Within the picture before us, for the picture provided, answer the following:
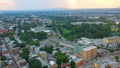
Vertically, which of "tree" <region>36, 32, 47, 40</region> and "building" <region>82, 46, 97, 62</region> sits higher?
"building" <region>82, 46, 97, 62</region>

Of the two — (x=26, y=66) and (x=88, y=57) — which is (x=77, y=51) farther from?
(x=26, y=66)

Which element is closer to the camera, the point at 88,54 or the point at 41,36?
the point at 88,54

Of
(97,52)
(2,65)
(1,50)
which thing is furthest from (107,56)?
(1,50)

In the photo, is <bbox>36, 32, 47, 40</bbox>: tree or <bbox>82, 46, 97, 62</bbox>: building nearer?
<bbox>82, 46, 97, 62</bbox>: building

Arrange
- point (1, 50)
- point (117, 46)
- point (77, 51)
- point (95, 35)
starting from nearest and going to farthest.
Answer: point (77, 51) → point (1, 50) → point (117, 46) → point (95, 35)

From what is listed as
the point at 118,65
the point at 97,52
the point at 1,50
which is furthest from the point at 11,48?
the point at 118,65

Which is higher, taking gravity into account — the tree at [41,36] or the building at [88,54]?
the building at [88,54]

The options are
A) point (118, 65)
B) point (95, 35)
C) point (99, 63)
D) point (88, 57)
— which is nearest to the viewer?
point (118, 65)

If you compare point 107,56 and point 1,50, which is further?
point 1,50

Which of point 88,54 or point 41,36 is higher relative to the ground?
point 88,54

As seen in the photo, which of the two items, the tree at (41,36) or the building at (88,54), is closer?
the building at (88,54)
